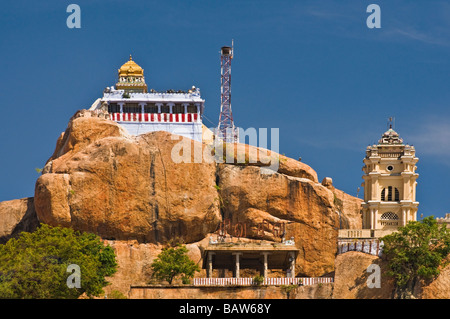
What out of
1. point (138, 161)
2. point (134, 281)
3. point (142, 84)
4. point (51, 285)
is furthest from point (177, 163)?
point (142, 84)

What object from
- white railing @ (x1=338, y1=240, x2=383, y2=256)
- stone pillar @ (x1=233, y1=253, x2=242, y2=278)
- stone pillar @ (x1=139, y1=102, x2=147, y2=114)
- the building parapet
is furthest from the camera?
stone pillar @ (x1=139, y1=102, x2=147, y2=114)

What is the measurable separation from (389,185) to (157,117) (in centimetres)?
2868

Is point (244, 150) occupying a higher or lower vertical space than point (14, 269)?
higher

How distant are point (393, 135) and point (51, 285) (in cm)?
4901

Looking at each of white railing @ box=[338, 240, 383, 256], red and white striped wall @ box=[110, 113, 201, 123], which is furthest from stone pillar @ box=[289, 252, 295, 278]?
red and white striped wall @ box=[110, 113, 201, 123]

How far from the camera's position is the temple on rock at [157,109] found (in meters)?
161

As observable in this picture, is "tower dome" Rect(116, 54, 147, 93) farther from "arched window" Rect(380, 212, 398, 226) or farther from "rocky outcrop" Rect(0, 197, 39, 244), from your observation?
"arched window" Rect(380, 212, 398, 226)

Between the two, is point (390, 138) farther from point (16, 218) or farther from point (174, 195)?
point (16, 218)

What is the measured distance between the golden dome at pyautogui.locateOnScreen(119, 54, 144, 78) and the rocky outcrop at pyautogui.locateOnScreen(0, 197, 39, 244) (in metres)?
40.9

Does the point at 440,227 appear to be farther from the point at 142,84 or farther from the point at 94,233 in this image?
the point at 142,84

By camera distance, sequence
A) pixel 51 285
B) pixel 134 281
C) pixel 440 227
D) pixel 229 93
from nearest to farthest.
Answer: pixel 51 285
pixel 134 281
pixel 440 227
pixel 229 93

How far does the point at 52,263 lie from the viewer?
12838cm

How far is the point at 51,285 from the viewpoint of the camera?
125125mm

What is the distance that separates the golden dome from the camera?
187500mm
